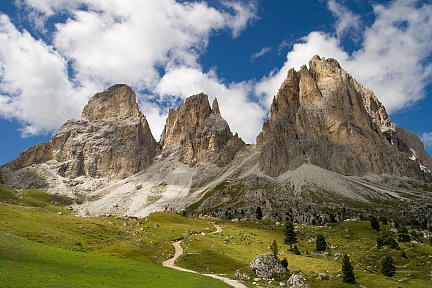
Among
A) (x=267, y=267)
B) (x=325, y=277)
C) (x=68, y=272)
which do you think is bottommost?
(x=325, y=277)

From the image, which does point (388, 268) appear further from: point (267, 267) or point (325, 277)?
point (267, 267)

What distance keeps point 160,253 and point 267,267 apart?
29.3 meters

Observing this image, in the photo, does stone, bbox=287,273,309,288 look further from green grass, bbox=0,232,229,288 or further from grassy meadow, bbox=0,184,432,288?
green grass, bbox=0,232,229,288

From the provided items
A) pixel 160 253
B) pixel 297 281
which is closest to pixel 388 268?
pixel 297 281

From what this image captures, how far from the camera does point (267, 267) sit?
67000 millimetres

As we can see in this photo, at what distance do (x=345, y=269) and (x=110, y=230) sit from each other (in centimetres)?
6447

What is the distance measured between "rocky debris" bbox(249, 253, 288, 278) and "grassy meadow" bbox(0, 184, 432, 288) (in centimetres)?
244

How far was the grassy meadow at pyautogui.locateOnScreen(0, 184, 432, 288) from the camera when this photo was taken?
43.1m

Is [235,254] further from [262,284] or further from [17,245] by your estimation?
[17,245]

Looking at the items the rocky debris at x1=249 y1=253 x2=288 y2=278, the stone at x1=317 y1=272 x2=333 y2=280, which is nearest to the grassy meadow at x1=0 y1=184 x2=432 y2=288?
the stone at x1=317 y1=272 x2=333 y2=280

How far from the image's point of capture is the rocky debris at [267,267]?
65.8 m

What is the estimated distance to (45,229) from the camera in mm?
77562

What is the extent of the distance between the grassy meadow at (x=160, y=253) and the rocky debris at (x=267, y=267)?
8.00 feet

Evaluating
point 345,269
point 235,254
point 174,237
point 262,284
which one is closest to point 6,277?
point 262,284
